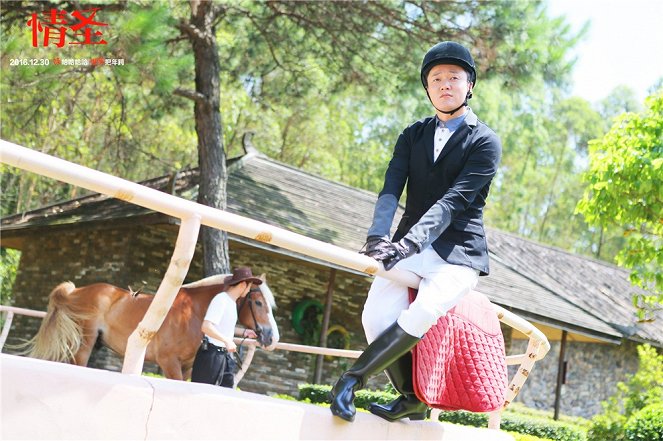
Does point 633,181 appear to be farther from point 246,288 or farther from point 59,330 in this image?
point 59,330

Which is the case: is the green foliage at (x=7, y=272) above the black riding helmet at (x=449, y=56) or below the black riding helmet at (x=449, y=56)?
below

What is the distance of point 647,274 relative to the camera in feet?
35.1

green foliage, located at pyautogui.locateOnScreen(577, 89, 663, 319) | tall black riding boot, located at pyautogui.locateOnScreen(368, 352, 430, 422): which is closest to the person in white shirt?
tall black riding boot, located at pyautogui.locateOnScreen(368, 352, 430, 422)

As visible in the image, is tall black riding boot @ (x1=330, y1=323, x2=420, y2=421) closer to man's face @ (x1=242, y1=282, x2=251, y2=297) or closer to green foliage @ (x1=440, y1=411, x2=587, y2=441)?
man's face @ (x1=242, y1=282, x2=251, y2=297)

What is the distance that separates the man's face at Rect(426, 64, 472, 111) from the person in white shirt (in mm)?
3541

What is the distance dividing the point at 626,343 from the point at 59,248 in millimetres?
14313

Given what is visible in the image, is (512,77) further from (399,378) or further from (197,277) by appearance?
(399,378)

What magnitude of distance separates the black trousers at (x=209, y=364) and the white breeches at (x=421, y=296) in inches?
146

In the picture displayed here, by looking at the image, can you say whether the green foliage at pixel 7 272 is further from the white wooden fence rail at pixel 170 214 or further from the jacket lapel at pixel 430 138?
the white wooden fence rail at pixel 170 214

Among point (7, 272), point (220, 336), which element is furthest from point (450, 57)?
point (7, 272)

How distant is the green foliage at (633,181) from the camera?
401 inches

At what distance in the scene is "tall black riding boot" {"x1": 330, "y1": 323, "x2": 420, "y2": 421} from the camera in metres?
2.78

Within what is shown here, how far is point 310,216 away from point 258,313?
789 cm

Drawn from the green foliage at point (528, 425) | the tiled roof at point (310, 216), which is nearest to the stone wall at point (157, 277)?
the tiled roof at point (310, 216)
